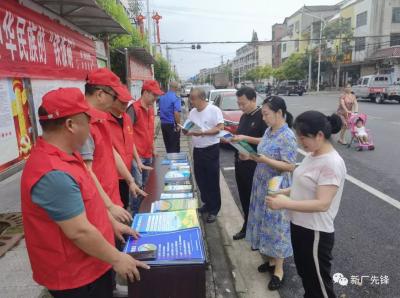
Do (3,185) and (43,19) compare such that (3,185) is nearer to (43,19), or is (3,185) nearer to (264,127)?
(43,19)

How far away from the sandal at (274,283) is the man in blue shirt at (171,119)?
4.71 m

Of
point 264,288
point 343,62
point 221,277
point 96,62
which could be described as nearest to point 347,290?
point 264,288

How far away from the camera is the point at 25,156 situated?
3.32 m

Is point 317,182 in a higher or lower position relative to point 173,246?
higher

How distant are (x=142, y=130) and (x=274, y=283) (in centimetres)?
234

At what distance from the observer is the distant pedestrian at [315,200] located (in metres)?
2.05

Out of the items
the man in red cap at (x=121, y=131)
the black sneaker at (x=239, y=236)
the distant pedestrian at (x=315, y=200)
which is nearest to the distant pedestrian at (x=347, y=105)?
the black sneaker at (x=239, y=236)

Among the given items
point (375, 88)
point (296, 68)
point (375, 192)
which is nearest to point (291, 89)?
point (296, 68)

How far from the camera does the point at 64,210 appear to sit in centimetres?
142

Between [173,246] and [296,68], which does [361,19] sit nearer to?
[296,68]

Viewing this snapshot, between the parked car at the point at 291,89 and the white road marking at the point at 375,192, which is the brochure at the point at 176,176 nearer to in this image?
the white road marking at the point at 375,192

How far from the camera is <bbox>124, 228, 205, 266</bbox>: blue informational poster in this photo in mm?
1778

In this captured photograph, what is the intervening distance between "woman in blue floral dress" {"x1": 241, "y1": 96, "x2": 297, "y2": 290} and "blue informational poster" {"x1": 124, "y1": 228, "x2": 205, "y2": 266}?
1.13 m

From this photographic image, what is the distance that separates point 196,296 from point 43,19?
364 centimetres
